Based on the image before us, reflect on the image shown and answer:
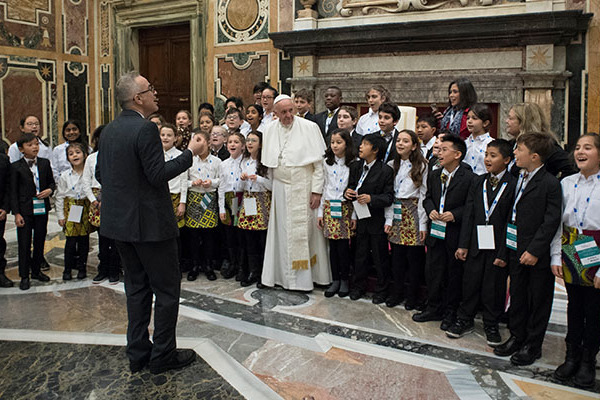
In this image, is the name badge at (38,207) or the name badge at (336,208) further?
the name badge at (38,207)

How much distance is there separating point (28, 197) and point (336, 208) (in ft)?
9.30

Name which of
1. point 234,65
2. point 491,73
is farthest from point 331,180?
point 234,65

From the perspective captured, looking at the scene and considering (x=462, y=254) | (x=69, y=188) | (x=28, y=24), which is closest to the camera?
(x=462, y=254)

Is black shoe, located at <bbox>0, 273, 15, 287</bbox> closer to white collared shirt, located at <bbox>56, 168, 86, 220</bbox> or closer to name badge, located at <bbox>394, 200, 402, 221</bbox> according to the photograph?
white collared shirt, located at <bbox>56, 168, 86, 220</bbox>

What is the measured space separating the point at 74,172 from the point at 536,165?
160 inches

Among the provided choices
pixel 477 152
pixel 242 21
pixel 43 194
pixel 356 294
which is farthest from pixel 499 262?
pixel 242 21

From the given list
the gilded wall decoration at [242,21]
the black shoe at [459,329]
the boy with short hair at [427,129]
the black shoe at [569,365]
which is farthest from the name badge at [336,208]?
the gilded wall decoration at [242,21]

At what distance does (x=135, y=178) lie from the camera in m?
3.02

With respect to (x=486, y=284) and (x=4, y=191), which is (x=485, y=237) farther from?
(x=4, y=191)

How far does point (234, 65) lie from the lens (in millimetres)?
9320

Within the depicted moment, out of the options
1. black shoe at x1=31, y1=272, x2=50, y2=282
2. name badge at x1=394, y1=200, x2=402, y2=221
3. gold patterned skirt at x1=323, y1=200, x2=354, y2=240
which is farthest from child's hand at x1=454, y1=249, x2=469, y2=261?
black shoe at x1=31, y1=272, x2=50, y2=282

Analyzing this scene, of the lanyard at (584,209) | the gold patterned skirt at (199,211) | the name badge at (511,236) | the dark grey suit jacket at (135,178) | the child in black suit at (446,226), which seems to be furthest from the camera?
the gold patterned skirt at (199,211)

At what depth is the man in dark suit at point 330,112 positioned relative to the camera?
18.9ft

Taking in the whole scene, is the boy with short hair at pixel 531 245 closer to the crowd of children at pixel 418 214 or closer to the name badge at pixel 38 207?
the crowd of children at pixel 418 214
